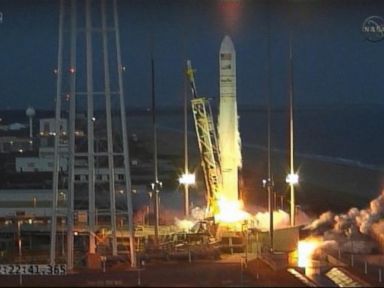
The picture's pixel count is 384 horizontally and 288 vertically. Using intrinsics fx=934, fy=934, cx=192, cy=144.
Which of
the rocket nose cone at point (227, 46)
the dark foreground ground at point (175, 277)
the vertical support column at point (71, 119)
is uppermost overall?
the rocket nose cone at point (227, 46)

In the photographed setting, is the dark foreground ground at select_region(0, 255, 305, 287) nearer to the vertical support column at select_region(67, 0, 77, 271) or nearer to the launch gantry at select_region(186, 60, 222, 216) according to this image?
the vertical support column at select_region(67, 0, 77, 271)

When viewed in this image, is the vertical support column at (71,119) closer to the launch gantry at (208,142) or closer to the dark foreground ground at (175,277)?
the dark foreground ground at (175,277)

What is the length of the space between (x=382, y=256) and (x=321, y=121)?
126 ft

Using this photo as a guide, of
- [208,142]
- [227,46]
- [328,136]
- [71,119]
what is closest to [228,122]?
[208,142]

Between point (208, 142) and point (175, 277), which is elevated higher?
point (208, 142)

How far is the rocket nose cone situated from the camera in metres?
15.1

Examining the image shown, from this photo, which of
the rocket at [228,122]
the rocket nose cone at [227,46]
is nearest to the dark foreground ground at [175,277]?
the rocket at [228,122]

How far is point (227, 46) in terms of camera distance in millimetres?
15219

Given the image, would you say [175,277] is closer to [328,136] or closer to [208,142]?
[208,142]

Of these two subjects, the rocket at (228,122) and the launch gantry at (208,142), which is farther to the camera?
the launch gantry at (208,142)

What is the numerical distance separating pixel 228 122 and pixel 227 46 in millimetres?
1247

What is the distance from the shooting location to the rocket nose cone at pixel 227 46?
49.7ft

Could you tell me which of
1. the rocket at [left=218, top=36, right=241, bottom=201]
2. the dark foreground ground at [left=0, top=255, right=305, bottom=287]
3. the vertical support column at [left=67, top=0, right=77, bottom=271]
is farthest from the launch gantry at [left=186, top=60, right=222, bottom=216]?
the vertical support column at [left=67, top=0, right=77, bottom=271]

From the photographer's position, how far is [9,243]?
13.4 metres
